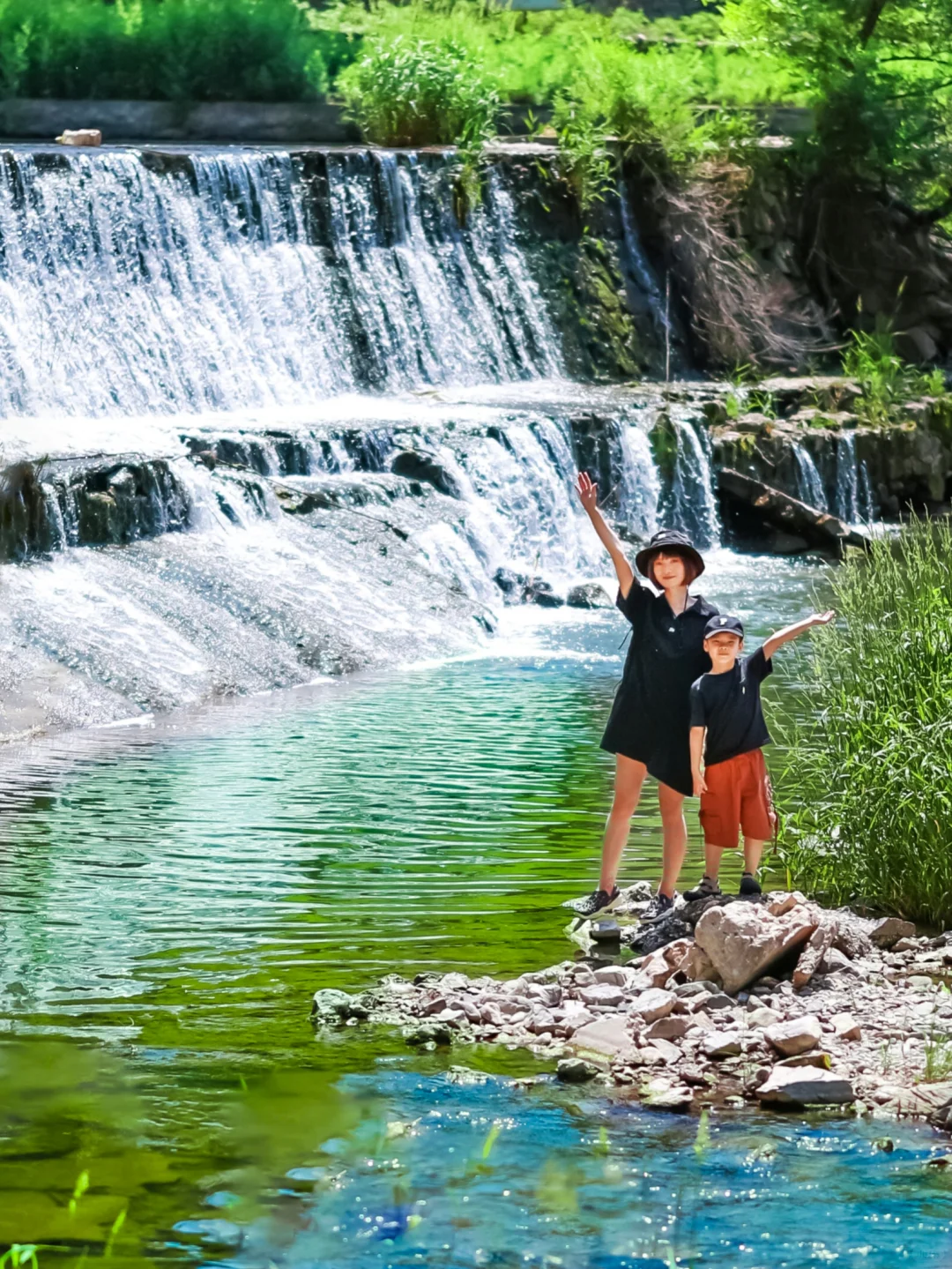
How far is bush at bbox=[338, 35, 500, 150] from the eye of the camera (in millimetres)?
25531

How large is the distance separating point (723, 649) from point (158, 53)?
75.0 feet

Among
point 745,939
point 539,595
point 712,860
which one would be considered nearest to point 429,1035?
point 745,939

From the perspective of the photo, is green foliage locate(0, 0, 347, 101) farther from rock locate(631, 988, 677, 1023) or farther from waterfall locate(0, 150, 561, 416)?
rock locate(631, 988, 677, 1023)

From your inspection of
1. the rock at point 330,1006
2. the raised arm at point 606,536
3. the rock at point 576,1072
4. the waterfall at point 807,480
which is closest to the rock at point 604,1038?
the rock at point 576,1072

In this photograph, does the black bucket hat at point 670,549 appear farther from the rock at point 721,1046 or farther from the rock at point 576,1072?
the rock at point 576,1072

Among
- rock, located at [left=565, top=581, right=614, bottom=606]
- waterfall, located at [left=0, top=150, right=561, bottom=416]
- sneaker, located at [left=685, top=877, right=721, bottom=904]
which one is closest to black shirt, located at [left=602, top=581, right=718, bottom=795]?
sneaker, located at [left=685, top=877, right=721, bottom=904]

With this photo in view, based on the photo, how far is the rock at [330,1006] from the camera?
23.9 ft

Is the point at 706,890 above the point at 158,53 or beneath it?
beneath

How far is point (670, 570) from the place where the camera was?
8109 mm

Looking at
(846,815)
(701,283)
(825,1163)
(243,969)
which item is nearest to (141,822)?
(243,969)

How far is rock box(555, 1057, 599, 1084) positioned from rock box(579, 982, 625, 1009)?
1.72 ft

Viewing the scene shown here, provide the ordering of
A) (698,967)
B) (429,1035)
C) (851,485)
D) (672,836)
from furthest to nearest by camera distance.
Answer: (851,485), (672,836), (698,967), (429,1035)

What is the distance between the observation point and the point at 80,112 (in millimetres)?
28047

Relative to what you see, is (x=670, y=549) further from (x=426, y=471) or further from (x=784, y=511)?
(x=784, y=511)
